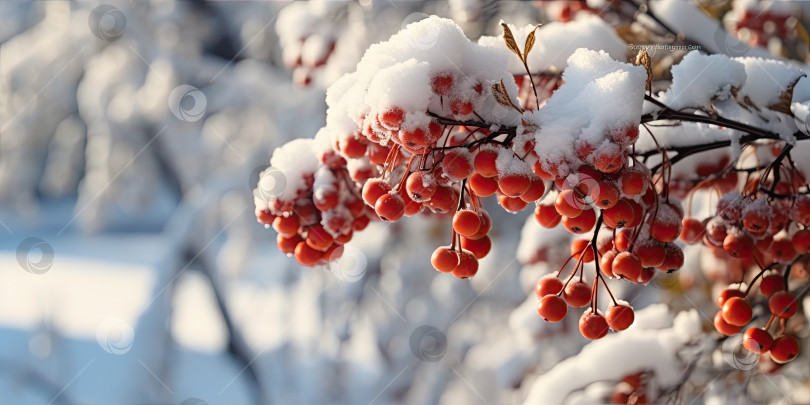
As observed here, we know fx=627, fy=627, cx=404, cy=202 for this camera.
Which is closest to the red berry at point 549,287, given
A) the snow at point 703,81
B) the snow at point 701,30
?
the snow at point 703,81

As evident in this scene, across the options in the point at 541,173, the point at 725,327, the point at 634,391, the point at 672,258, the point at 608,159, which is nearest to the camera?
the point at 608,159

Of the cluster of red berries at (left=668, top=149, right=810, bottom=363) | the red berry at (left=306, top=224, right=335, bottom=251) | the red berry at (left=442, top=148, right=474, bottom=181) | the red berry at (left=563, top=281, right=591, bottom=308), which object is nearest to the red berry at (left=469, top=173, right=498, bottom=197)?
the red berry at (left=442, top=148, right=474, bottom=181)

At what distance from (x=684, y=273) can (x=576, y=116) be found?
159 cm

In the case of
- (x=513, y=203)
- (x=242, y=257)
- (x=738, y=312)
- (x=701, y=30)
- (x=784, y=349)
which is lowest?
(x=242, y=257)

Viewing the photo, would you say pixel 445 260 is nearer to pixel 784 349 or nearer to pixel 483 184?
pixel 483 184

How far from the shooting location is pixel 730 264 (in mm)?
1553

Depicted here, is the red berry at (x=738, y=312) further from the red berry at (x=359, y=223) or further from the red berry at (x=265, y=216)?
the red berry at (x=265, y=216)

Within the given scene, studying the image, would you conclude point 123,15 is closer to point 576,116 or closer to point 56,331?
point 56,331

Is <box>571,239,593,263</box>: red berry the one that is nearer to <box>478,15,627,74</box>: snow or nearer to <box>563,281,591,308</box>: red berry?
<box>563,281,591,308</box>: red berry

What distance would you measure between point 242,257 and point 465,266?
3.43 m

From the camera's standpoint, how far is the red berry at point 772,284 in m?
1.10

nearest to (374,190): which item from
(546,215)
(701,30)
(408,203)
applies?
(408,203)

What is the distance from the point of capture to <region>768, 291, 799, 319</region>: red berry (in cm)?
106

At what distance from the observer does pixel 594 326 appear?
0.90 metres
